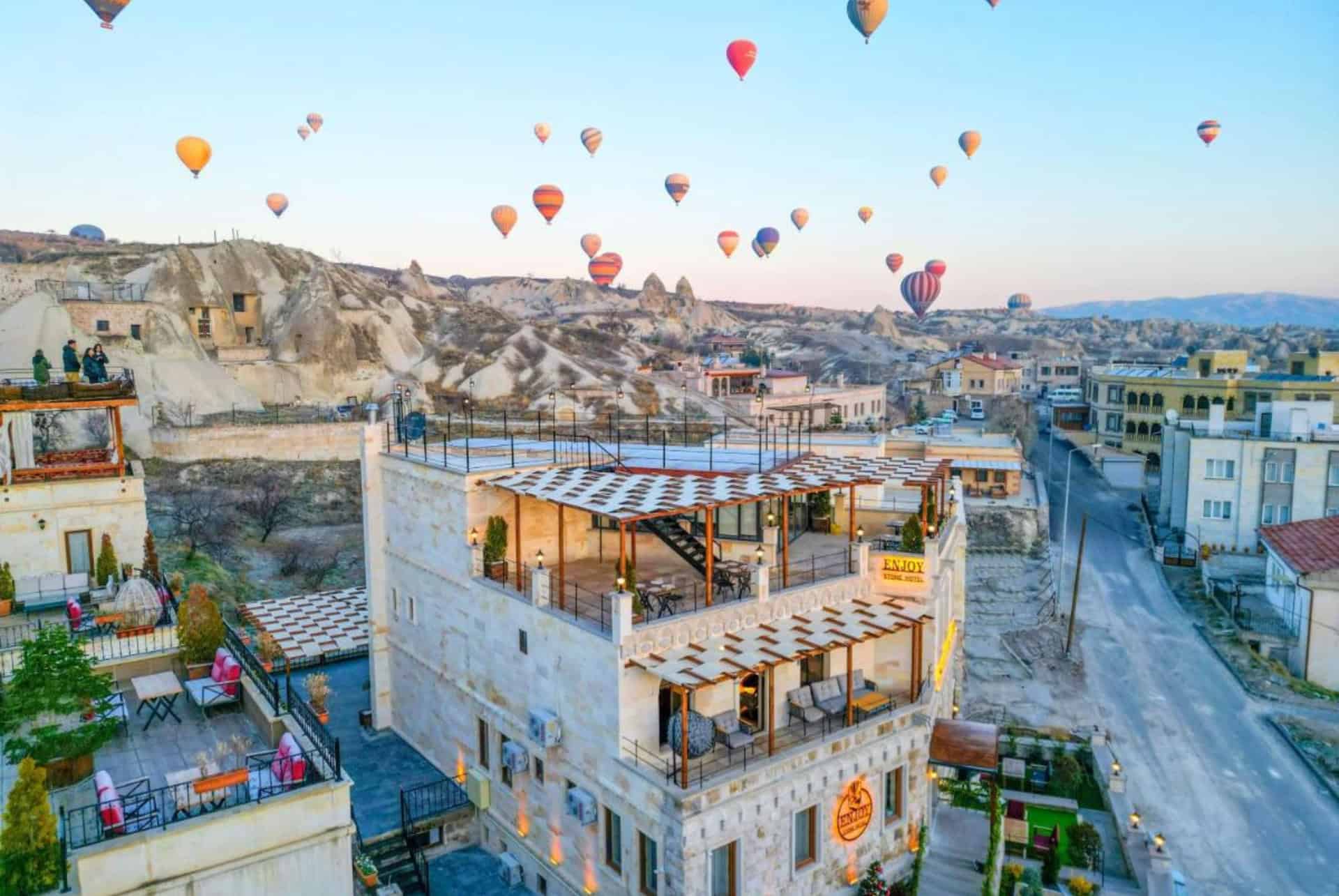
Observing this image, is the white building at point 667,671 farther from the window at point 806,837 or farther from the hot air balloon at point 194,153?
the hot air balloon at point 194,153

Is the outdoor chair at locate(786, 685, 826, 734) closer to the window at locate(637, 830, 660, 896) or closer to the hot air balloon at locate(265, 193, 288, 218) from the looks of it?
the window at locate(637, 830, 660, 896)

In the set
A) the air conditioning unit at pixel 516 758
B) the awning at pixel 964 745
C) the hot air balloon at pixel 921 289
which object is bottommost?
the awning at pixel 964 745

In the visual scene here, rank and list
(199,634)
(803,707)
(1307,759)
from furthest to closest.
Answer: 1. (1307,759)
2. (803,707)
3. (199,634)

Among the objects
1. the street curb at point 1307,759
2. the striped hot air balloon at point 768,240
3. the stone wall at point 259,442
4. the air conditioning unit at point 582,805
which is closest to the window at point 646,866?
the air conditioning unit at point 582,805

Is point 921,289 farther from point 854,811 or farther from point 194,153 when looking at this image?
point 854,811

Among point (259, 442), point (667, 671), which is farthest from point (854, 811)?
point (259, 442)
